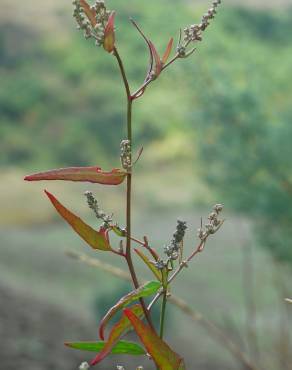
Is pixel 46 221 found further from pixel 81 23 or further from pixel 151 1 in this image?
pixel 81 23

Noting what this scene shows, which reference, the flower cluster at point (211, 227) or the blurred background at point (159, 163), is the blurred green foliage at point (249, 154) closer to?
the blurred background at point (159, 163)

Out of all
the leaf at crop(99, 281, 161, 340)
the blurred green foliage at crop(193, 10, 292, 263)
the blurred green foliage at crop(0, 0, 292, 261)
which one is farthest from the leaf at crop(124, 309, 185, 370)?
the blurred green foliage at crop(0, 0, 292, 261)

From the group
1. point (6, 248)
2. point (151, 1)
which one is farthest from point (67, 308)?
point (151, 1)

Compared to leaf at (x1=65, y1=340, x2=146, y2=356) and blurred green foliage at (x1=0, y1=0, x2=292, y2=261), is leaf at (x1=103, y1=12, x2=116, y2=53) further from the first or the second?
blurred green foliage at (x1=0, y1=0, x2=292, y2=261)

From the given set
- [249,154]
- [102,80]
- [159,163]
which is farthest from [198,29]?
[102,80]

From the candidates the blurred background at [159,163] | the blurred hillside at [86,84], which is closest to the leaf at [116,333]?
the blurred background at [159,163]
